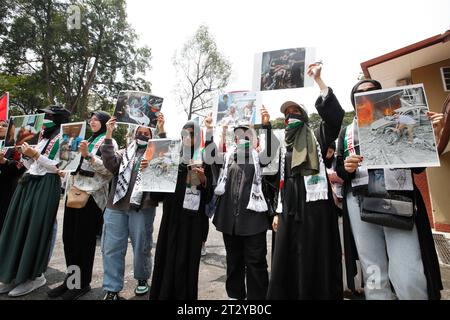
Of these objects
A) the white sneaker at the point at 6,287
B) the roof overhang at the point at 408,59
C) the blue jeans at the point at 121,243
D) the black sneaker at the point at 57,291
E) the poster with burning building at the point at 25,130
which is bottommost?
the white sneaker at the point at 6,287

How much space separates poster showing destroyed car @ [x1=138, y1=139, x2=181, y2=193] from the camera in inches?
112

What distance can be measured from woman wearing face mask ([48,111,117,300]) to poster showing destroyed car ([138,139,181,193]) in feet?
2.58

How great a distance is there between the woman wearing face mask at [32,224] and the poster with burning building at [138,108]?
1.06 m

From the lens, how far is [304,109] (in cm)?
270

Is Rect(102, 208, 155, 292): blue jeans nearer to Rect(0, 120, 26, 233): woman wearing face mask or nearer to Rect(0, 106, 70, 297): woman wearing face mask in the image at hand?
Rect(0, 106, 70, 297): woman wearing face mask

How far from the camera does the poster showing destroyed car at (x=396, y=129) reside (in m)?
1.84

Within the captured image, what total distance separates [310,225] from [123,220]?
2251 millimetres

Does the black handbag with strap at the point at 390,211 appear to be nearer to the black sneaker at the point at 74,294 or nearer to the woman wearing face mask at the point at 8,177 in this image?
the black sneaker at the point at 74,294

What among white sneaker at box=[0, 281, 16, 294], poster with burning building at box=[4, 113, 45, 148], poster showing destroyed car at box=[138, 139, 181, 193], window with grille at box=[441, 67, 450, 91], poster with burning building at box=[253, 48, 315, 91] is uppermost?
window with grille at box=[441, 67, 450, 91]

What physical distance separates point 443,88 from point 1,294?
11.1m

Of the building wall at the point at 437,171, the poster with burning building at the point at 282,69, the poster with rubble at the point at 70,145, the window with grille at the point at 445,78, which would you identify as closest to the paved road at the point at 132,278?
the poster with rubble at the point at 70,145

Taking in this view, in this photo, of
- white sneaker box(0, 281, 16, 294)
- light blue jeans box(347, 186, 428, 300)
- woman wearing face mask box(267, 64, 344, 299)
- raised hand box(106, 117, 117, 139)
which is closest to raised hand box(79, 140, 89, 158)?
raised hand box(106, 117, 117, 139)

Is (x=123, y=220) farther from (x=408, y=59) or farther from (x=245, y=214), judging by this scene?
(x=408, y=59)

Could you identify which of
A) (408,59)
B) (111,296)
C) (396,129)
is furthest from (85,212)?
(408,59)
